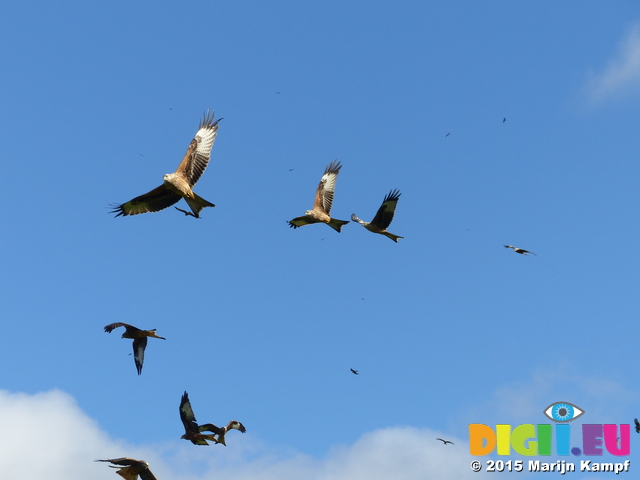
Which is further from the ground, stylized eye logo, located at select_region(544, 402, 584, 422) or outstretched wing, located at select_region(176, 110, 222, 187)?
outstretched wing, located at select_region(176, 110, 222, 187)

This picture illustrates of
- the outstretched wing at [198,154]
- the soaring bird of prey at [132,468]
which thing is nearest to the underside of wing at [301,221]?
the outstretched wing at [198,154]

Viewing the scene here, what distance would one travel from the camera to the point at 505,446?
97.9 feet

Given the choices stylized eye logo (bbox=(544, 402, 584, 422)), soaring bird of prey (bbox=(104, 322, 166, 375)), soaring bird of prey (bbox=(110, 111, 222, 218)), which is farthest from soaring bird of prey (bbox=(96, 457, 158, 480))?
stylized eye logo (bbox=(544, 402, 584, 422))

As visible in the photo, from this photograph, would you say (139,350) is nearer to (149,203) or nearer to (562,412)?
(149,203)

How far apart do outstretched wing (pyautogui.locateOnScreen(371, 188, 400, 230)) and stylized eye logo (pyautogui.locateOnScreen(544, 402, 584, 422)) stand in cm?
1019

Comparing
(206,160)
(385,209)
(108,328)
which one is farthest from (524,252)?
(108,328)

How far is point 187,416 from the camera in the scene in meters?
26.8

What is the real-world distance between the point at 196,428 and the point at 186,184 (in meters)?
7.68

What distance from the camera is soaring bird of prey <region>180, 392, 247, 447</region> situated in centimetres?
2600

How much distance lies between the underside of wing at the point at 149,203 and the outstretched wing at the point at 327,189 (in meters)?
6.05

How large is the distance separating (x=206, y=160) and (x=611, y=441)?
675 inches

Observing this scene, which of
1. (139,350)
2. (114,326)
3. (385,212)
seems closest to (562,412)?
(385,212)

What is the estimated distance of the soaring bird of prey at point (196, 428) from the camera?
85.3ft

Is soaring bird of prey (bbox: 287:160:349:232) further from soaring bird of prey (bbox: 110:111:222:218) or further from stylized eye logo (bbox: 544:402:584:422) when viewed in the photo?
stylized eye logo (bbox: 544:402:584:422)
